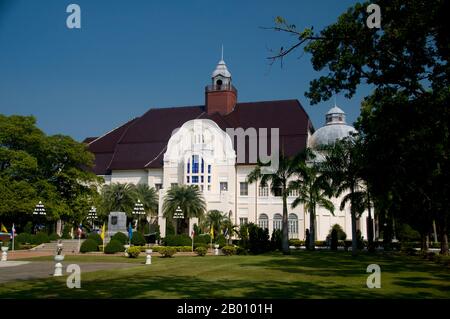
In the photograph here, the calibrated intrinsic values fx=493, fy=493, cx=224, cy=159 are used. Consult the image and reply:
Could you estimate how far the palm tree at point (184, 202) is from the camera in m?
50.9

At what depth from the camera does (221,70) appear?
227 ft

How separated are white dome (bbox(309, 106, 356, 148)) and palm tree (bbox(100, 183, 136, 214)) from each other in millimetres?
23674

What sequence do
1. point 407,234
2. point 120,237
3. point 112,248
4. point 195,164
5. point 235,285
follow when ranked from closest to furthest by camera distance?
point 235,285 < point 112,248 < point 120,237 < point 407,234 < point 195,164

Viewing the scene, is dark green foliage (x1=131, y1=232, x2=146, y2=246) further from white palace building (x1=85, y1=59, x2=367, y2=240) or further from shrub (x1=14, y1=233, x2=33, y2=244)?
white palace building (x1=85, y1=59, x2=367, y2=240)

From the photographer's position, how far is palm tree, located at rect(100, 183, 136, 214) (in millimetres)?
53781

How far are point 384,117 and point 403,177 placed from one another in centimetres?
964

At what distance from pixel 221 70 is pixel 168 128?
36.8 ft

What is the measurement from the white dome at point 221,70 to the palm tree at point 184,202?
22.2 meters

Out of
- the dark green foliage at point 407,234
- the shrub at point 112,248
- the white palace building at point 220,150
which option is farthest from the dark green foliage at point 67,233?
the dark green foliage at point 407,234

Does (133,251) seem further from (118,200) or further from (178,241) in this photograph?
(118,200)

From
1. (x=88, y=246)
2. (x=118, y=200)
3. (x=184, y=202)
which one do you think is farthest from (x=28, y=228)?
(x=88, y=246)

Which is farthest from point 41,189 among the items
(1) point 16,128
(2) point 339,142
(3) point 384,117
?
(3) point 384,117

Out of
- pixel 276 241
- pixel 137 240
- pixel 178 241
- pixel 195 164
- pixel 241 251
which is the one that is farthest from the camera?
pixel 195 164

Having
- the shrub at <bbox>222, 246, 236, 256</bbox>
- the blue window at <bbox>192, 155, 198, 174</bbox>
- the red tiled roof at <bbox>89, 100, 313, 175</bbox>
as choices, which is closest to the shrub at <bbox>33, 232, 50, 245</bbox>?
the shrub at <bbox>222, 246, 236, 256</bbox>
